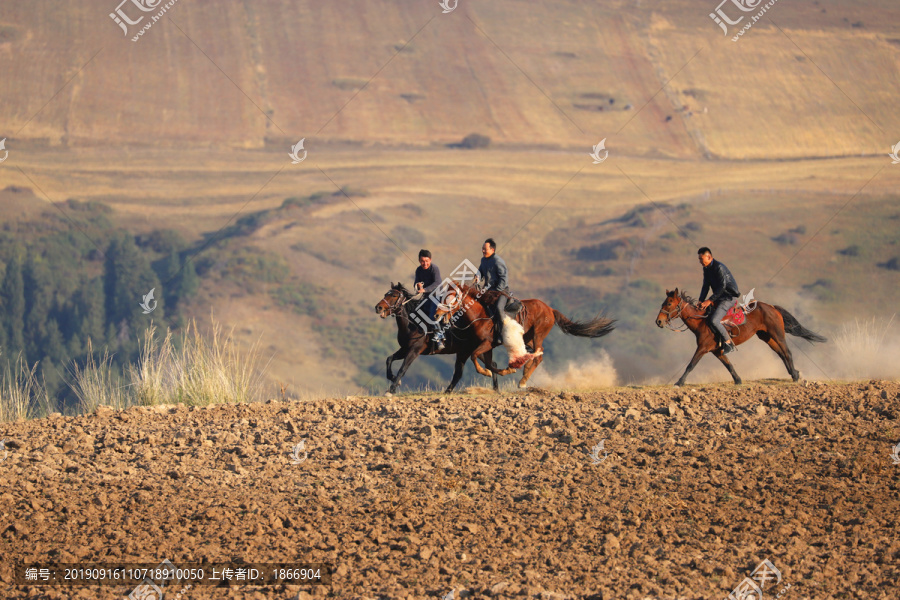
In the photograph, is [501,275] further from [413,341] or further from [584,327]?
[584,327]

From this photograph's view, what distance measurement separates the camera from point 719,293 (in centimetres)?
1523

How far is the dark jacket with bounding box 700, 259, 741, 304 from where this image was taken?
15109 mm

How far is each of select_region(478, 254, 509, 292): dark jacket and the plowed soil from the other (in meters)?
2.32

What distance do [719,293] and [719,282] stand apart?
16 cm

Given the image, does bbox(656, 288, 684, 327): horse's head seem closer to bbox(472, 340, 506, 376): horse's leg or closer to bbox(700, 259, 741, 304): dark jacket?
bbox(700, 259, 741, 304): dark jacket

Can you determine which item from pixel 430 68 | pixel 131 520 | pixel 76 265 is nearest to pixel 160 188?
pixel 76 265

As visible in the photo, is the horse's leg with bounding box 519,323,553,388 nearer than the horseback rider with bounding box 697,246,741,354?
No

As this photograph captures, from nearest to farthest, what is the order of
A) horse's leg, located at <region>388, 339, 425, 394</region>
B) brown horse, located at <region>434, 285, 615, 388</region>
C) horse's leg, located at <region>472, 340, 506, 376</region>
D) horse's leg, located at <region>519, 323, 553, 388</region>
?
brown horse, located at <region>434, 285, 615, 388</region>, horse's leg, located at <region>472, 340, 506, 376</region>, horse's leg, located at <region>388, 339, 425, 394</region>, horse's leg, located at <region>519, 323, 553, 388</region>

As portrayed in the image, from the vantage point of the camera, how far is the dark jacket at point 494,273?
1497cm

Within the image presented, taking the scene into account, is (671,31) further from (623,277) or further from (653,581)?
(653,581)

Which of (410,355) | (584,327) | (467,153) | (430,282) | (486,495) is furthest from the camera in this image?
(467,153)

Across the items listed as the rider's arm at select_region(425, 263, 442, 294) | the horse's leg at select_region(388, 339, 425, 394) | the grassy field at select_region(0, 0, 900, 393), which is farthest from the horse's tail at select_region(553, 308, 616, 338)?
the grassy field at select_region(0, 0, 900, 393)

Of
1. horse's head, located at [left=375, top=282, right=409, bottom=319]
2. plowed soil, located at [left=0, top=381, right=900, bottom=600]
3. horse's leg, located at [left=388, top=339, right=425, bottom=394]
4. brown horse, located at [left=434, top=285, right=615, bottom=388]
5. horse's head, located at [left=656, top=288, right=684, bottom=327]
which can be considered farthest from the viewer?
horse's head, located at [left=656, top=288, right=684, bottom=327]

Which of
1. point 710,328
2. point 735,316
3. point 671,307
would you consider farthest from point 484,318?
point 735,316
